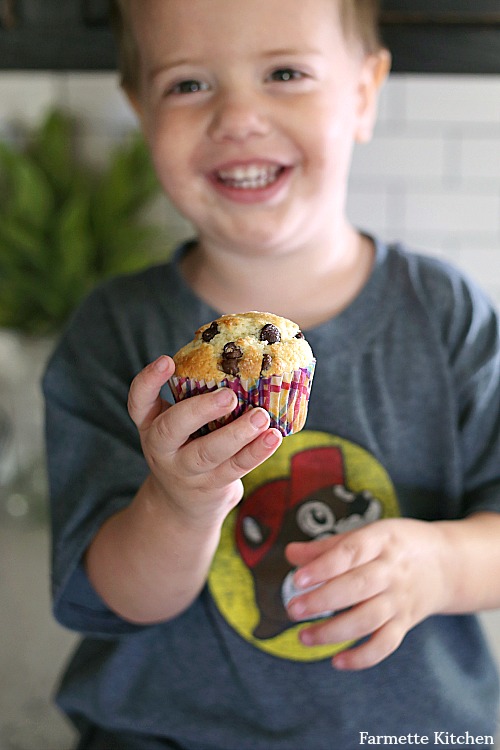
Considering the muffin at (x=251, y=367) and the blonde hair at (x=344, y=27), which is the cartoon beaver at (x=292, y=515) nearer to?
the muffin at (x=251, y=367)

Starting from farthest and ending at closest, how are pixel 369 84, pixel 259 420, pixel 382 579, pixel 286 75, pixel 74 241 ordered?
pixel 74 241 < pixel 369 84 < pixel 286 75 < pixel 382 579 < pixel 259 420

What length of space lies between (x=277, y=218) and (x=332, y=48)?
22cm

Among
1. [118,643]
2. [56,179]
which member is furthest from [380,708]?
[56,179]

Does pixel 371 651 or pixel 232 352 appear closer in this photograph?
pixel 232 352

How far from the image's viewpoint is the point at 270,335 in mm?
772

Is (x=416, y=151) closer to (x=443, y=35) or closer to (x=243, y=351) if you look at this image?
(x=443, y=35)

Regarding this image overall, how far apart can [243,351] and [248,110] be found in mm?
361

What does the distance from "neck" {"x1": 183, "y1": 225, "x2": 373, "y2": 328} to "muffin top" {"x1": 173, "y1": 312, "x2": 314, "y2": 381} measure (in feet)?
0.89

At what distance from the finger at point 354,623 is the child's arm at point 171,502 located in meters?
0.15

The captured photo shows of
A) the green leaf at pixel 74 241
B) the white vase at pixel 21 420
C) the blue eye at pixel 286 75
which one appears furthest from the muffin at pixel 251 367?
the white vase at pixel 21 420

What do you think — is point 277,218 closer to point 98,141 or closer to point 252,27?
point 252,27

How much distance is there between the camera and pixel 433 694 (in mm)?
1038

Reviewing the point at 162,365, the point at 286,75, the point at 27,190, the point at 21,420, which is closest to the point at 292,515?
the point at 162,365

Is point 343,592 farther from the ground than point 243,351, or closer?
closer
